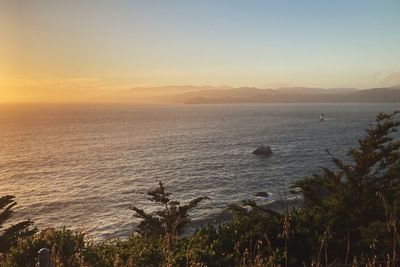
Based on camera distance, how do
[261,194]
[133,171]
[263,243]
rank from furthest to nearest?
[133,171]
[261,194]
[263,243]

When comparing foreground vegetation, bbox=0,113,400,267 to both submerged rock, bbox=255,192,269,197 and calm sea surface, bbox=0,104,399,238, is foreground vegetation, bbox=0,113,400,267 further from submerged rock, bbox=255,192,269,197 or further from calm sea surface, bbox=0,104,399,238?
submerged rock, bbox=255,192,269,197

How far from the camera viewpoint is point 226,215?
44438 mm

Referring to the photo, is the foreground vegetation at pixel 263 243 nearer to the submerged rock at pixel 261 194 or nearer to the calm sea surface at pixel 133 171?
the calm sea surface at pixel 133 171

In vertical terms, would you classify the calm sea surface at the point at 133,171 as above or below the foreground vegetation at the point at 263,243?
below

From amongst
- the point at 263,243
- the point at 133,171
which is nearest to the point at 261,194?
the point at 133,171

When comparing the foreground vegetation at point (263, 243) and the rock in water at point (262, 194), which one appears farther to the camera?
the rock in water at point (262, 194)

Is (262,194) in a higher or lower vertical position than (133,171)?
higher

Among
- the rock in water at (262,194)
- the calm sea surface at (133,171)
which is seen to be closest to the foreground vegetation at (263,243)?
the calm sea surface at (133,171)

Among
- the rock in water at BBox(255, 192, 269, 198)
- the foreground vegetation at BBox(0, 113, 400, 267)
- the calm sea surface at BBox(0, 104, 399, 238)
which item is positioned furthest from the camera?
the rock in water at BBox(255, 192, 269, 198)

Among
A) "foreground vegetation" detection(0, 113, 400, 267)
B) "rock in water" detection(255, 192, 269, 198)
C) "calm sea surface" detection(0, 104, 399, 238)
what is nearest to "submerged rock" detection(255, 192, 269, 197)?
"rock in water" detection(255, 192, 269, 198)

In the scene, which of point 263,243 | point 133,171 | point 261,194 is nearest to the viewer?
point 263,243

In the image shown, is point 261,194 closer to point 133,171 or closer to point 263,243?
point 133,171

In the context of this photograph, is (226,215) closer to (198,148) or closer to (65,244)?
(65,244)

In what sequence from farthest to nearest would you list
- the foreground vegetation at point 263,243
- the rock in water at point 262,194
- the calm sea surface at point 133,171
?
1. the rock in water at point 262,194
2. the calm sea surface at point 133,171
3. the foreground vegetation at point 263,243
